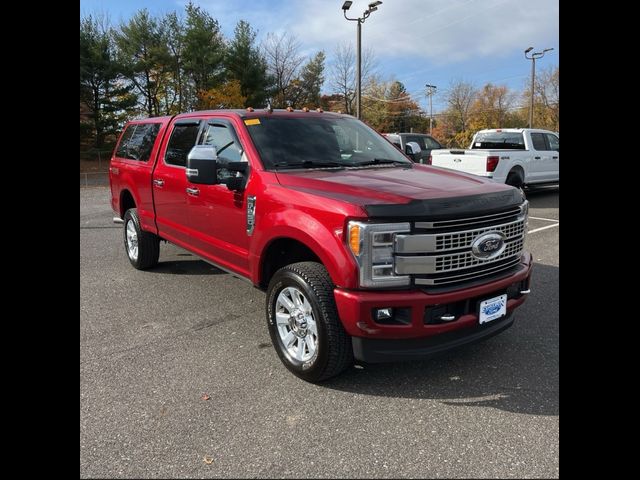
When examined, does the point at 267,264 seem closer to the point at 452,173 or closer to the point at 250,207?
the point at 250,207

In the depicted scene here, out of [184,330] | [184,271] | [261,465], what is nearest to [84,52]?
[184,271]

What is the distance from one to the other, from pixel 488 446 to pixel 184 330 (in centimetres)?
274

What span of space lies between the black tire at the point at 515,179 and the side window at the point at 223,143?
30.1 ft

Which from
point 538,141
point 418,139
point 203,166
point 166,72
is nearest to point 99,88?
point 166,72

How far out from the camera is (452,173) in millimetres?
4070

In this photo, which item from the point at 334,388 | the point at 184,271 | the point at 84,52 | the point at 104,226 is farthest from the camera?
the point at 84,52

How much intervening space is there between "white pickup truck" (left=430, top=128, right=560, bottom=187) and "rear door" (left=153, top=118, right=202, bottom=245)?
7466mm

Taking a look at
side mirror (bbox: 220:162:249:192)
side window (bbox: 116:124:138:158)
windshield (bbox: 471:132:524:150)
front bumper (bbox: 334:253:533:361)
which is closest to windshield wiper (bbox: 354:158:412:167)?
side mirror (bbox: 220:162:249:192)

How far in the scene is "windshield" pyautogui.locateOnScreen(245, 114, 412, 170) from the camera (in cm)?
411

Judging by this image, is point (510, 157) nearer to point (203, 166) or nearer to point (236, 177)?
point (236, 177)

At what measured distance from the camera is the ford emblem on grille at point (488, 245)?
3174mm

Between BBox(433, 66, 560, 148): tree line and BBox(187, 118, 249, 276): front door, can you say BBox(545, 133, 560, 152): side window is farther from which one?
BBox(433, 66, 560, 148): tree line
